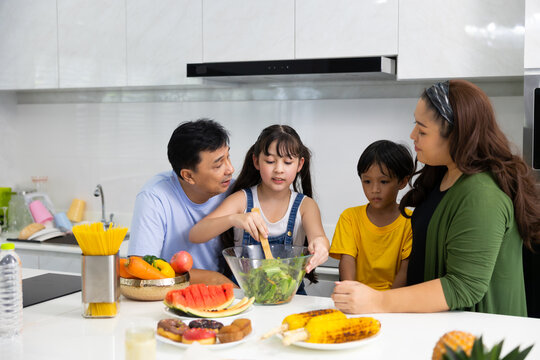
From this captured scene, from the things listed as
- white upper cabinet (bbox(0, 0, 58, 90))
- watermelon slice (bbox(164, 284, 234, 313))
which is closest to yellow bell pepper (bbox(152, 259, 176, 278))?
watermelon slice (bbox(164, 284, 234, 313))

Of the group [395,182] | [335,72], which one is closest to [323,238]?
[395,182]

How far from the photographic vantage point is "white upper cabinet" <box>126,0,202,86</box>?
3.13 meters

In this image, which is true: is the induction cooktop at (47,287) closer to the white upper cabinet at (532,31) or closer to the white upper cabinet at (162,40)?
the white upper cabinet at (162,40)

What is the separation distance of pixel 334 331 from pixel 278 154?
0.87 m

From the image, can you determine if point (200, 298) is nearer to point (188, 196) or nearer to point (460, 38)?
point (188, 196)

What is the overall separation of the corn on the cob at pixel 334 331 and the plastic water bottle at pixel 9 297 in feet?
2.15

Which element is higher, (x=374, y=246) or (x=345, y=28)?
(x=345, y=28)

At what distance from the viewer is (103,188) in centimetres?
387

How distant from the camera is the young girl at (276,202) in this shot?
207 centimetres

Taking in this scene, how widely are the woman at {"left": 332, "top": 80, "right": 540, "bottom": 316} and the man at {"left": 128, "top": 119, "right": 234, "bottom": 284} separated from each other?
28.3 inches

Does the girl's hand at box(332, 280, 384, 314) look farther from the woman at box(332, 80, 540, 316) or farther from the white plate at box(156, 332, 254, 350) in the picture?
the white plate at box(156, 332, 254, 350)

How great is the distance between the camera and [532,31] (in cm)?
240

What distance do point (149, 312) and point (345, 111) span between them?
6.41 feet

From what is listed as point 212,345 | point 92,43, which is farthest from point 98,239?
point 92,43
